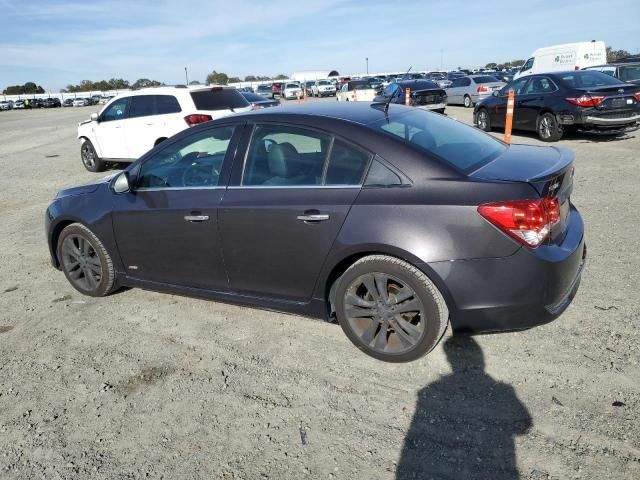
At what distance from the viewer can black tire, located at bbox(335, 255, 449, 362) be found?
9.73ft

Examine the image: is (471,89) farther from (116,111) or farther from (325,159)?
(325,159)

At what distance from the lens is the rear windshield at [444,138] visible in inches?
125

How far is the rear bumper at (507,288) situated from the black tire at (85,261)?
2905mm

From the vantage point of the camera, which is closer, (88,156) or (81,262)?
(81,262)

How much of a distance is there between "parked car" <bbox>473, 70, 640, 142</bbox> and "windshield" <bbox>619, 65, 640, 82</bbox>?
424 cm

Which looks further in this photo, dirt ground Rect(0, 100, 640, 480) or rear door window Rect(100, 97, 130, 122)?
rear door window Rect(100, 97, 130, 122)

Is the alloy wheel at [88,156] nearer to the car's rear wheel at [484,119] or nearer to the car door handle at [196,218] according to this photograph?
the car door handle at [196,218]

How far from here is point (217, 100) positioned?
33.4 ft

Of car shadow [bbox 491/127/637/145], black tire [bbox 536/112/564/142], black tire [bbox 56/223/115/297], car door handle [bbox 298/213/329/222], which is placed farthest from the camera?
car shadow [bbox 491/127/637/145]

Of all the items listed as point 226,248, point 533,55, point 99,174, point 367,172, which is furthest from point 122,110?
point 533,55

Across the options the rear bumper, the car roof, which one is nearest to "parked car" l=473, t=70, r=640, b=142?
the car roof

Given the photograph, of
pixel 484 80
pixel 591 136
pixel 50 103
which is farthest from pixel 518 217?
pixel 50 103

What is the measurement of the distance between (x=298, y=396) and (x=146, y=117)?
9.00 meters

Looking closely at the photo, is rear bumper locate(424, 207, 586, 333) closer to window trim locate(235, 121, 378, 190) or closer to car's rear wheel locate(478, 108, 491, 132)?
window trim locate(235, 121, 378, 190)
